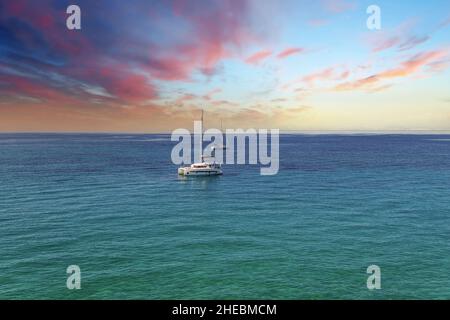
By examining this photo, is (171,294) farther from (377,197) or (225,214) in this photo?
(377,197)

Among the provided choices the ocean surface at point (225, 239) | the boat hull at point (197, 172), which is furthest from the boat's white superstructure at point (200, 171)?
the ocean surface at point (225, 239)

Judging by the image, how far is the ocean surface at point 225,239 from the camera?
105ft

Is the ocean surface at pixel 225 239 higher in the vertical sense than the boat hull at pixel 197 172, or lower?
lower

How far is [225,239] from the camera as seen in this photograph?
45250 mm

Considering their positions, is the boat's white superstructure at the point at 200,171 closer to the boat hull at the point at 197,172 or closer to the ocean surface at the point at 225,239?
the boat hull at the point at 197,172

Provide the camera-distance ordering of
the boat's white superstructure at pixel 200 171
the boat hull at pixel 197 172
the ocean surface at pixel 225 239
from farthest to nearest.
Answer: the boat's white superstructure at pixel 200 171 < the boat hull at pixel 197 172 < the ocean surface at pixel 225 239

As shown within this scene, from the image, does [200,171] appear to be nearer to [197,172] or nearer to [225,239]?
[197,172]

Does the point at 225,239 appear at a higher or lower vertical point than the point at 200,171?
lower

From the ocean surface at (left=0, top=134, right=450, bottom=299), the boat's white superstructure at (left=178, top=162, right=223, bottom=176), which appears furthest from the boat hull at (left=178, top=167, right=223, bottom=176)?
the ocean surface at (left=0, top=134, right=450, bottom=299)

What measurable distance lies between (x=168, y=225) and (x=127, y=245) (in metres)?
9.86

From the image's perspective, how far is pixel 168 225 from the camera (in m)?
51.6

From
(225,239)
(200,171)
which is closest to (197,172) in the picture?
(200,171)

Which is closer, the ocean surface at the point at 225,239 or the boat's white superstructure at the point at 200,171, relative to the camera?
the ocean surface at the point at 225,239
